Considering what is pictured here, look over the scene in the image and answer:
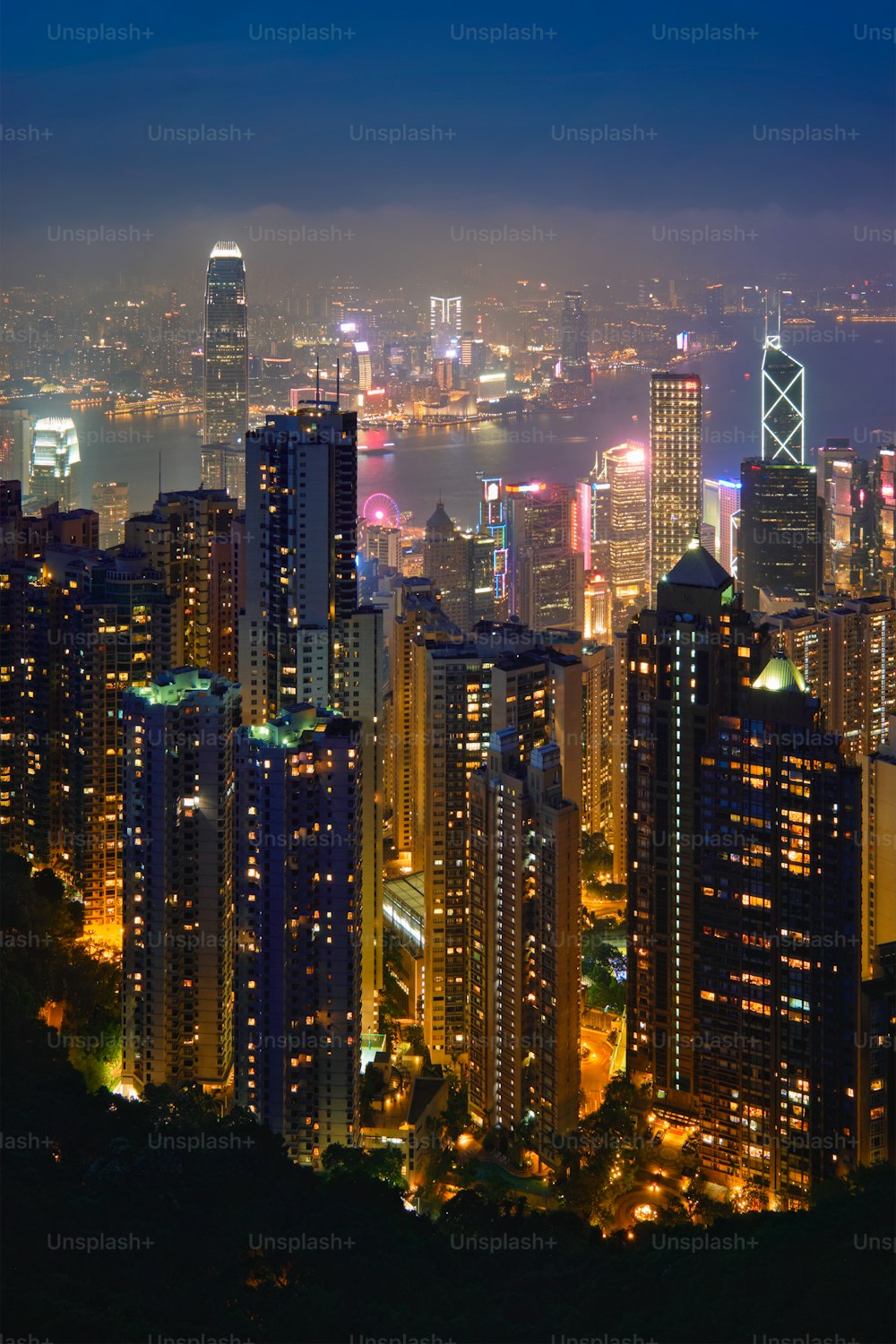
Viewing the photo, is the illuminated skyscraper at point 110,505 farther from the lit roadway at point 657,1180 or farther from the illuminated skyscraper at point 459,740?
the lit roadway at point 657,1180

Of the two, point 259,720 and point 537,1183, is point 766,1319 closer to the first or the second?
point 537,1183

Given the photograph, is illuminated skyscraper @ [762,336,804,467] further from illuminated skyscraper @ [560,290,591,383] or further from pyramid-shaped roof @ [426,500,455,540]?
pyramid-shaped roof @ [426,500,455,540]

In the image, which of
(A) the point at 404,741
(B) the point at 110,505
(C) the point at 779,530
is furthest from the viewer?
(C) the point at 779,530

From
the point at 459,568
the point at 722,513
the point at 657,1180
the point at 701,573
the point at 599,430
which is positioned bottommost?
the point at 657,1180

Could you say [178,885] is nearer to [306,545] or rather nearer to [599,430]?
[306,545]

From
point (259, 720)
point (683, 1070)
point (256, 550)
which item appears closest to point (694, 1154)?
point (683, 1070)

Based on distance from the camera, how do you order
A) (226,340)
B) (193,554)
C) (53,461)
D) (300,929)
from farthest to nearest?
1. (226,340)
2. (53,461)
3. (193,554)
4. (300,929)

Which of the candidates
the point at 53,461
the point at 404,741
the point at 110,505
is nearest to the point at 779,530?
the point at 110,505
